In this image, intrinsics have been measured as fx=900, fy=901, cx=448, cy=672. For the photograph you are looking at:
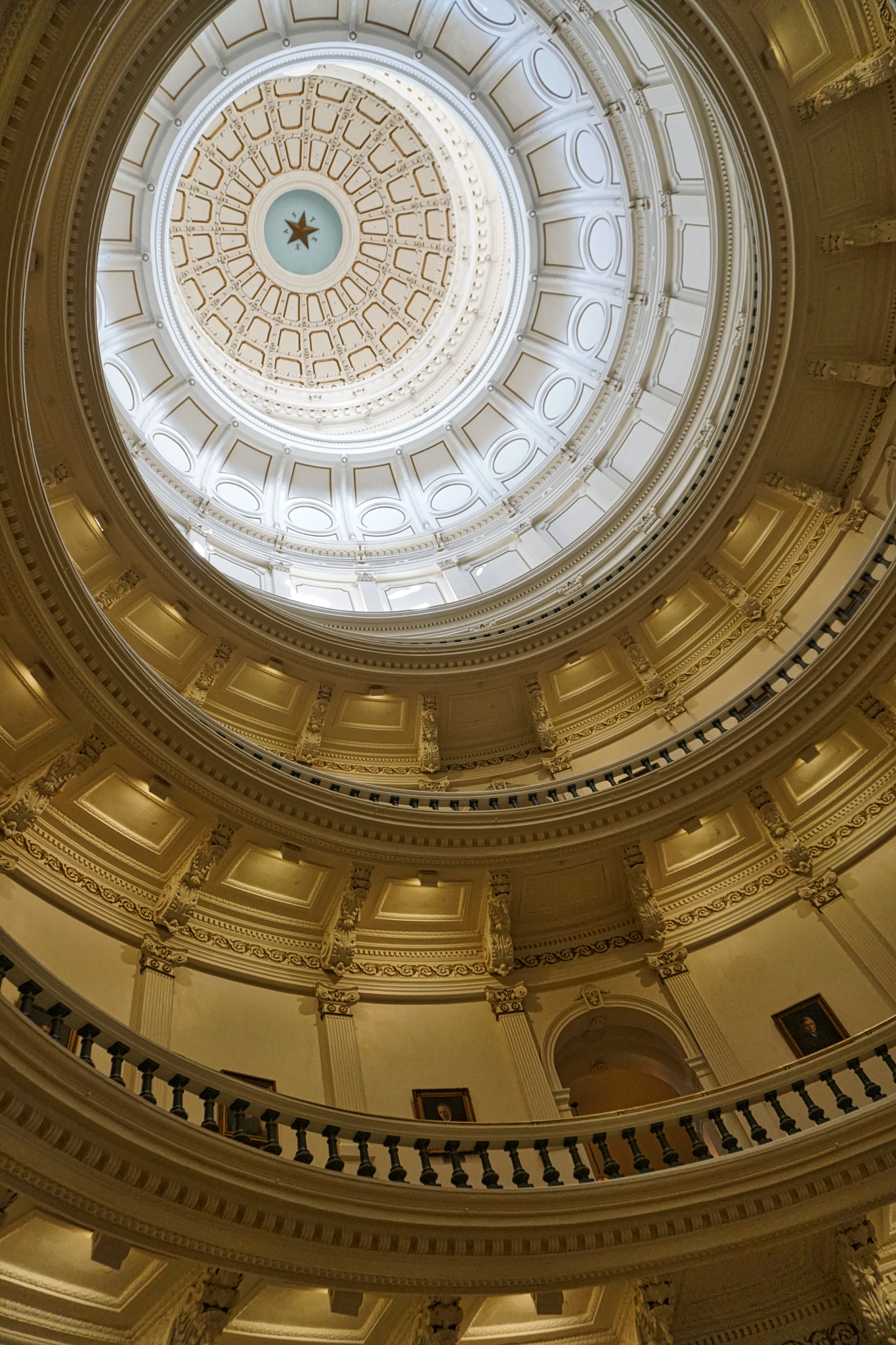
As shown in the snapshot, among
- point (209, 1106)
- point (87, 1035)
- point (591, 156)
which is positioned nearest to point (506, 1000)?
point (209, 1106)

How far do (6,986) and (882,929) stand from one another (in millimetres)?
11155

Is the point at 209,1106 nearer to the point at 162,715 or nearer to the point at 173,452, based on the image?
the point at 162,715

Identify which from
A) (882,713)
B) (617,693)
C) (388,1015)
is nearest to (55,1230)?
(388,1015)

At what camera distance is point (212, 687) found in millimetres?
17656

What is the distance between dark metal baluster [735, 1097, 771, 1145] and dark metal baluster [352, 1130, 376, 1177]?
13.4 ft

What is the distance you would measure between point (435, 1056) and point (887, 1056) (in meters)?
5.96

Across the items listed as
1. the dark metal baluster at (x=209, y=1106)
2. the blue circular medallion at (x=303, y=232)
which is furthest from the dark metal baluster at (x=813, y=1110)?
the blue circular medallion at (x=303, y=232)

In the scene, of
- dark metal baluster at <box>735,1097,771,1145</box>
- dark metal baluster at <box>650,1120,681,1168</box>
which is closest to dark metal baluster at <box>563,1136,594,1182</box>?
dark metal baluster at <box>650,1120,681,1168</box>

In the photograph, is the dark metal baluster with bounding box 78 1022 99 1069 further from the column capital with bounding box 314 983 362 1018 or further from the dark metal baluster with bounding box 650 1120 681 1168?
the dark metal baluster with bounding box 650 1120 681 1168

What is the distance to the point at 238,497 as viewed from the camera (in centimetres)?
2519

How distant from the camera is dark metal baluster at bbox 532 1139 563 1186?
31.4ft

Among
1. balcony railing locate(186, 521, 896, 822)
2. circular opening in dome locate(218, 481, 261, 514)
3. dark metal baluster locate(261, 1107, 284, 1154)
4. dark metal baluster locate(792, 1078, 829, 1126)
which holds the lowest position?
dark metal baluster locate(792, 1078, 829, 1126)

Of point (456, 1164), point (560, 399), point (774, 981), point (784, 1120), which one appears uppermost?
point (560, 399)

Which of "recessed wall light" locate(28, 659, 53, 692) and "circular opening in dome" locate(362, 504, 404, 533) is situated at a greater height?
"circular opening in dome" locate(362, 504, 404, 533)
